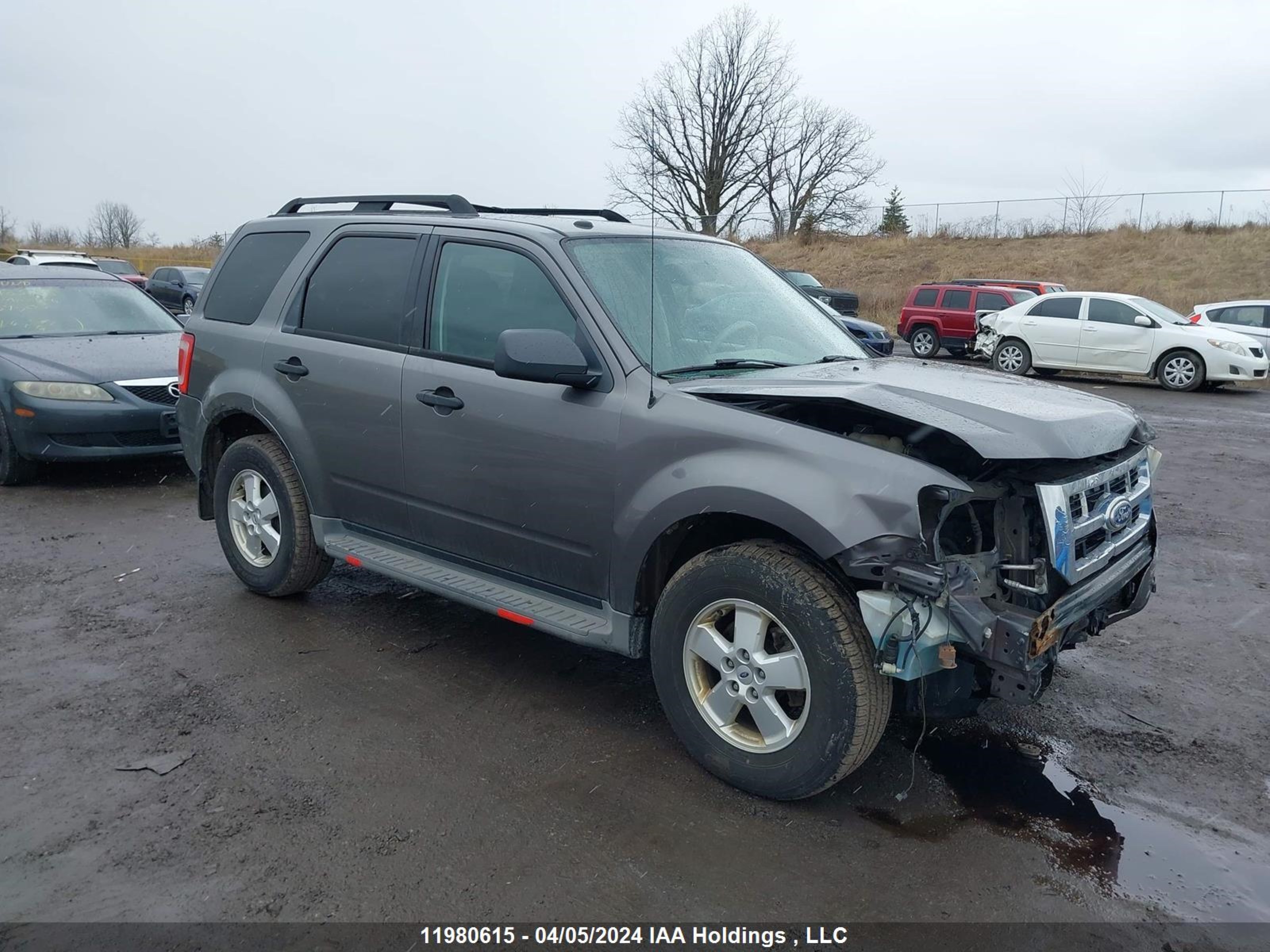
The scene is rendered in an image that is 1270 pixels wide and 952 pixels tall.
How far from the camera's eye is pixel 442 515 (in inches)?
168

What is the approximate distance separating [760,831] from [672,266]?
93.2 inches

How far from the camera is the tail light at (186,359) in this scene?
5.41 metres

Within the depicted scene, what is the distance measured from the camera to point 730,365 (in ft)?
13.0

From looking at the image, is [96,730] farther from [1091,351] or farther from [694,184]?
[694,184]

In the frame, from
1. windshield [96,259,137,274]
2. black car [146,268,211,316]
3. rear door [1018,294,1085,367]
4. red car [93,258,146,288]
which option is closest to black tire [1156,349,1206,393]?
rear door [1018,294,1085,367]

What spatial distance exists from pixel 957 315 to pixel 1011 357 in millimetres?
3428

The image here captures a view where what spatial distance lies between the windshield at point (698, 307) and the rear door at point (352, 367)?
3.28ft

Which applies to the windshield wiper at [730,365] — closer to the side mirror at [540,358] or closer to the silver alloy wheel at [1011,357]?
the side mirror at [540,358]

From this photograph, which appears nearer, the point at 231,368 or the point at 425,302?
the point at 425,302

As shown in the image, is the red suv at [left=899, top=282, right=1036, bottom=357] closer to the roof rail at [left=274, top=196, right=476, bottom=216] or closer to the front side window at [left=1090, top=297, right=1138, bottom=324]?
the front side window at [left=1090, top=297, right=1138, bottom=324]

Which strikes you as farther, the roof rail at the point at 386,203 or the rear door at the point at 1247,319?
the rear door at the point at 1247,319

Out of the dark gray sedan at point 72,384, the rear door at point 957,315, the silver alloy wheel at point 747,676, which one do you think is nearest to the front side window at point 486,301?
the silver alloy wheel at point 747,676

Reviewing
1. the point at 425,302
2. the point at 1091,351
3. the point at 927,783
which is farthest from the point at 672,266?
the point at 1091,351

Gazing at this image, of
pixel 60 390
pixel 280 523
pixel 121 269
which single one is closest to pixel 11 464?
pixel 60 390
